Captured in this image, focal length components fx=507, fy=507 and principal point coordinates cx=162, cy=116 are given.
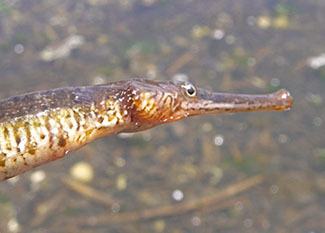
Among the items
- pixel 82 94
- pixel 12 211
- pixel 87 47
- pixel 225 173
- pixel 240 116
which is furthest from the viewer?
pixel 87 47

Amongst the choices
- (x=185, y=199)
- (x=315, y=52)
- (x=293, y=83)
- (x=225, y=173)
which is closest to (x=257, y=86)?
(x=293, y=83)

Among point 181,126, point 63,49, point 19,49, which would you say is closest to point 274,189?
point 181,126

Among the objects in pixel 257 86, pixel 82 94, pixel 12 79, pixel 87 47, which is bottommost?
pixel 82 94

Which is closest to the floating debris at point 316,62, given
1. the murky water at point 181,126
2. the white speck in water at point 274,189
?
the murky water at point 181,126

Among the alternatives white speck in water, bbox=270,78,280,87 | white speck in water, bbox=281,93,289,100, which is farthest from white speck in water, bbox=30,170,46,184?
white speck in water, bbox=281,93,289,100

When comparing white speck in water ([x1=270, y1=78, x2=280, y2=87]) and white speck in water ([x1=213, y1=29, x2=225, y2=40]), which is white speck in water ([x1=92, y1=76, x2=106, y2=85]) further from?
white speck in water ([x1=270, y1=78, x2=280, y2=87])

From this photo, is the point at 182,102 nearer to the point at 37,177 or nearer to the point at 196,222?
the point at 196,222

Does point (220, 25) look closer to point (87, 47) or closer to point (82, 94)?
point (87, 47)
